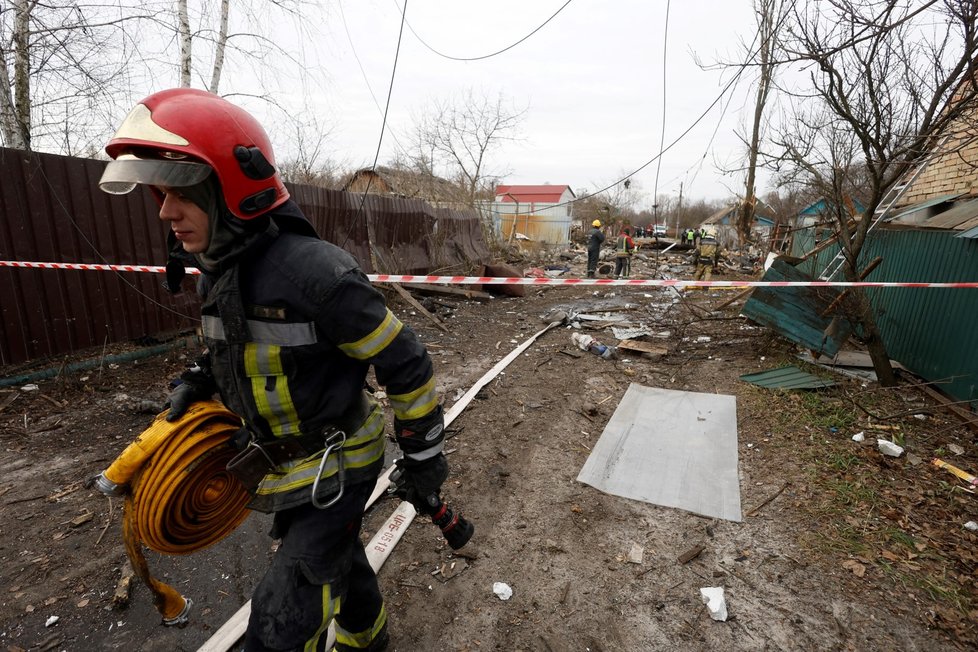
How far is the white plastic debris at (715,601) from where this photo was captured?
7.77ft

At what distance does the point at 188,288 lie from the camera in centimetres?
620

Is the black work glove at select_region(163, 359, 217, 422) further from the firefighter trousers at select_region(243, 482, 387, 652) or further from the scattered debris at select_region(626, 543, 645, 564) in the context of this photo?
the scattered debris at select_region(626, 543, 645, 564)

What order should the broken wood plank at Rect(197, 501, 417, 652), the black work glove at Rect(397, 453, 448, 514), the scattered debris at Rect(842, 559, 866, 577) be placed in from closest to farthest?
1. the black work glove at Rect(397, 453, 448, 514)
2. the broken wood plank at Rect(197, 501, 417, 652)
3. the scattered debris at Rect(842, 559, 866, 577)

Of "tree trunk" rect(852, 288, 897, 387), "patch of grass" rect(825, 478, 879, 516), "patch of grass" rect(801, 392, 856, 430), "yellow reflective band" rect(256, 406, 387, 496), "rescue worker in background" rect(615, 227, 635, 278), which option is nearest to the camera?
"yellow reflective band" rect(256, 406, 387, 496)

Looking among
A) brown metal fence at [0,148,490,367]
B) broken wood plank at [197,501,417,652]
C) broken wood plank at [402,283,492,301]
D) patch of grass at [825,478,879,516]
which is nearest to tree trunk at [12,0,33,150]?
brown metal fence at [0,148,490,367]

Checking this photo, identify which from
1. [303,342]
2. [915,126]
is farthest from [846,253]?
[303,342]

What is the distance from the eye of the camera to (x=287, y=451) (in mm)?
1553

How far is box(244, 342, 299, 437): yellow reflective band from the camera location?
1.42m

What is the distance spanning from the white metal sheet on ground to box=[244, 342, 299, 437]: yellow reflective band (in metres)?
2.68

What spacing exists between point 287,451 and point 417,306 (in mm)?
7076

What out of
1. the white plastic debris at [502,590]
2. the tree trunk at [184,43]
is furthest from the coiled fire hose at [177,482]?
the tree trunk at [184,43]

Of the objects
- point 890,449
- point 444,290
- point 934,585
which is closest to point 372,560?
point 934,585

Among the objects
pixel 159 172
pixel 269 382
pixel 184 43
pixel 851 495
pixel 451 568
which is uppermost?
pixel 184 43

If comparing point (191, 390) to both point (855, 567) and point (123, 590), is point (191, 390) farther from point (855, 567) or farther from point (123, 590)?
point (855, 567)
